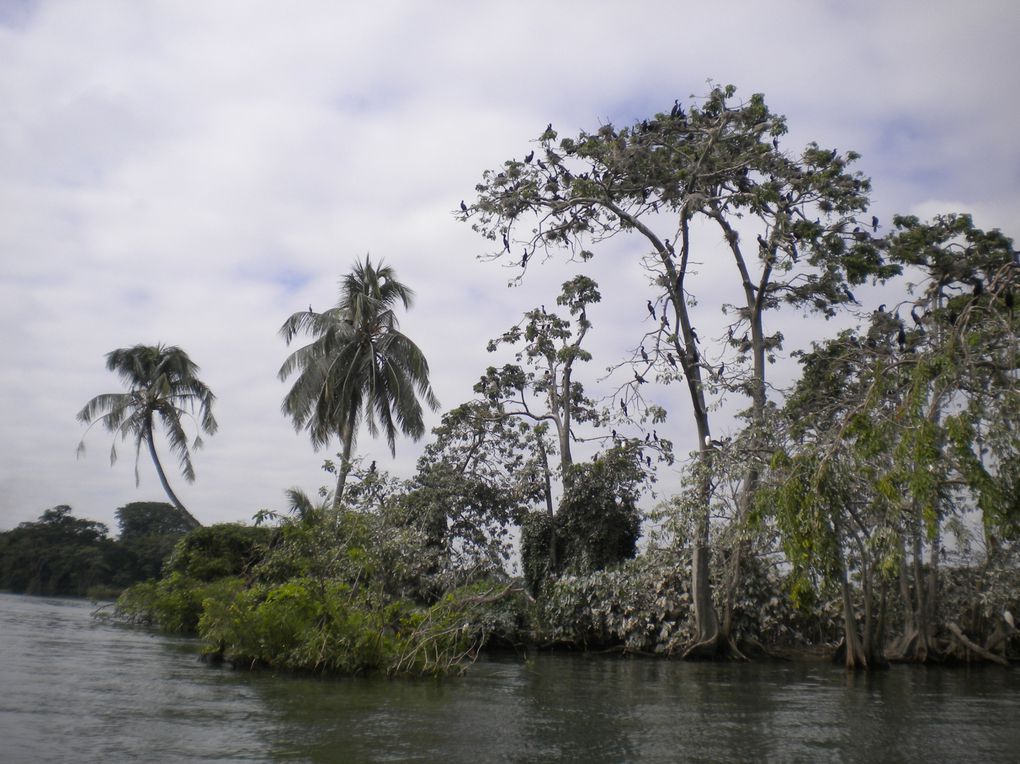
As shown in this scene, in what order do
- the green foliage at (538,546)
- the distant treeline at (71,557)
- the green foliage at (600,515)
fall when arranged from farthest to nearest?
the distant treeline at (71,557), the green foliage at (538,546), the green foliage at (600,515)

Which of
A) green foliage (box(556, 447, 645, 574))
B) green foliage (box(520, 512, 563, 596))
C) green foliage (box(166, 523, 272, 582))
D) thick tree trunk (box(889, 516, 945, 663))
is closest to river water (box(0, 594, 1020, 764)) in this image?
thick tree trunk (box(889, 516, 945, 663))

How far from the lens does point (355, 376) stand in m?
27.2

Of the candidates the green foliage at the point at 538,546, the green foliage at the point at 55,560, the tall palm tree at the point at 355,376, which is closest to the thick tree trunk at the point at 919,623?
the green foliage at the point at 538,546

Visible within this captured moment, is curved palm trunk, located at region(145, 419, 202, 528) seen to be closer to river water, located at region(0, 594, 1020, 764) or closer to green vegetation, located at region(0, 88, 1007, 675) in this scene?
green vegetation, located at region(0, 88, 1007, 675)

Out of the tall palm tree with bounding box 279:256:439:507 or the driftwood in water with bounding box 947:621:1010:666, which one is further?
the tall palm tree with bounding box 279:256:439:507

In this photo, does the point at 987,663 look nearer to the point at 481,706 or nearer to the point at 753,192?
the point at 753,192

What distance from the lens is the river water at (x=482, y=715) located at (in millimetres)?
7312

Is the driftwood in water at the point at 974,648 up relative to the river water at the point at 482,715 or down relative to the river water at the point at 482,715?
up

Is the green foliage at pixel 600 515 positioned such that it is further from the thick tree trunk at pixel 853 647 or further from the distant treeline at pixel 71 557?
the distant treeline at pixel 71 557

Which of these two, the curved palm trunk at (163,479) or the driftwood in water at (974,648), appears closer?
the driftwood in water at (974,648)

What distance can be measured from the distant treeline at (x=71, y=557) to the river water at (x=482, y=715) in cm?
3105

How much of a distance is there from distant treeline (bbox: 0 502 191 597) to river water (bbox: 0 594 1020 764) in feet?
102

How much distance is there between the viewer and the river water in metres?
7.31

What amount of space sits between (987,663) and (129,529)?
52143 millimetres
